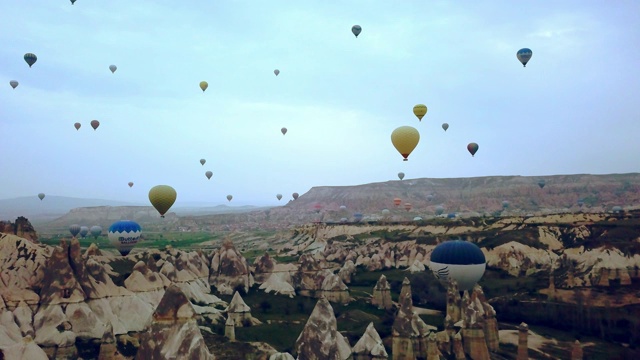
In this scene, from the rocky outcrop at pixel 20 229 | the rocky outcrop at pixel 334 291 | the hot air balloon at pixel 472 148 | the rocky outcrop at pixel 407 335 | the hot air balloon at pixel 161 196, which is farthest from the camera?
the hot air balloon at pixel 472 148

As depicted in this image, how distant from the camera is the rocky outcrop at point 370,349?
3431cm

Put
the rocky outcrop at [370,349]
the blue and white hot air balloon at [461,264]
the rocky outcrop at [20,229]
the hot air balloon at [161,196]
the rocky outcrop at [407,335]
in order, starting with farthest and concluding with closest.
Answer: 1. the hot air balloon at [161,196]
2. the blue and white hot air balloon at [461,264]
3. the rocky outcrop at [20,229]
4. the rocky outcrop at [407,335]
5. the rocky outcrop at [370,349]

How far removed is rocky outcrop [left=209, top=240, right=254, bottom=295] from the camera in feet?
219

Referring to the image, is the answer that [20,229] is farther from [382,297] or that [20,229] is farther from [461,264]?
[461,264]

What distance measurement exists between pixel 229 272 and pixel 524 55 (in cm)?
4879

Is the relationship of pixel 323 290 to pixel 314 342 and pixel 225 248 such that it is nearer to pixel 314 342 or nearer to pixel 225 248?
pixel 225 248

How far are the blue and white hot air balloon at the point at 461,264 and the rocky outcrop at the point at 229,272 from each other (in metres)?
24.2

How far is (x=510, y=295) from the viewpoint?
67250 mm

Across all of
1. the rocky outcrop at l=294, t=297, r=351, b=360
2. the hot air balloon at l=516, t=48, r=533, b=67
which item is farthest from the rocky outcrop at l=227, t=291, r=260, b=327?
the hot air balloon at l=516, t=48, r=533, b=67

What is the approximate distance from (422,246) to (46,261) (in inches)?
2780

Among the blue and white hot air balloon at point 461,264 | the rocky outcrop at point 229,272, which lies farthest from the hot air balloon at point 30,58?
the blue and white hot air balloon at point 461,264

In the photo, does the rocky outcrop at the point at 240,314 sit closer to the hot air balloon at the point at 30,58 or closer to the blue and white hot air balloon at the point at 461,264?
the blue and white hot air balloon at the point at 461,264

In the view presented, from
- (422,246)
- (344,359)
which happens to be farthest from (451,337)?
(422,246)

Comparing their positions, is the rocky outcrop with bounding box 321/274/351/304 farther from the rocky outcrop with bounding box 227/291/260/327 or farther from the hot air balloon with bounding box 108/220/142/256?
the hot air balloon with bounding box 108/220/142/256
